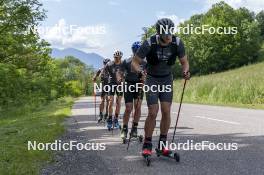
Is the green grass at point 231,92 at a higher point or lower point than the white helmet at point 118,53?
lower

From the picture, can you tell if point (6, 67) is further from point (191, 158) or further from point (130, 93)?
point (191, 158)

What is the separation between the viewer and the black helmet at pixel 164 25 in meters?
7.71

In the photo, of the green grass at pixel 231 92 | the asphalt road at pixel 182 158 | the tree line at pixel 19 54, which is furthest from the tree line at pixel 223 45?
the asphalt road at pixel 182 158

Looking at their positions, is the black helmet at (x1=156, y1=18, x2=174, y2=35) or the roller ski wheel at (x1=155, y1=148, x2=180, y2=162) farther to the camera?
the roller ski wheel at (x1=155, y1=148, x2=180, y2=162)

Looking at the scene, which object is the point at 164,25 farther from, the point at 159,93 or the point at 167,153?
the point at 167,153

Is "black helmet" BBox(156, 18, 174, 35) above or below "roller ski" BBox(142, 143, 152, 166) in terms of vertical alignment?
above

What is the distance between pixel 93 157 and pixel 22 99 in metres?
24.7

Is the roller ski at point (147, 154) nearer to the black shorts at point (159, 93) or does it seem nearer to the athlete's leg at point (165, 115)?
the athlete's leg at point (165, 115)

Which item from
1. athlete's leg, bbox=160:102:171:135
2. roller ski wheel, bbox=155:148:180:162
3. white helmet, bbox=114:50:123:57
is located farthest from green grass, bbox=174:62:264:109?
roller ski wheel, bbox=155:148:180:162

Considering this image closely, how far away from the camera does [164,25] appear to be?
7.77m

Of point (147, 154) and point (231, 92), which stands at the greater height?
point (231, 92)

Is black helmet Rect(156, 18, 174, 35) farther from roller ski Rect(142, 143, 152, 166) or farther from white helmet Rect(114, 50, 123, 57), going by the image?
white helmet Rect(114, 50, 123, 57)

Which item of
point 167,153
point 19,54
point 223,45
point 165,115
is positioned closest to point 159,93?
point 165,115

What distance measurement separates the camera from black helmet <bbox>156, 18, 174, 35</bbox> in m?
A: 7.71
